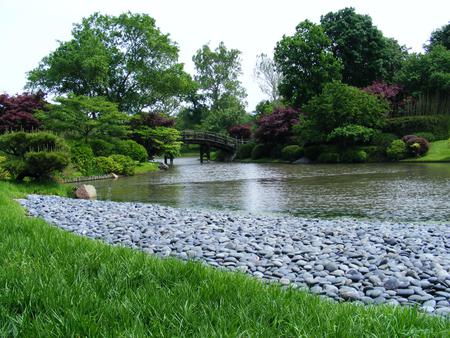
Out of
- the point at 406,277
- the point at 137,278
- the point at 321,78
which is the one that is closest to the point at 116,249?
the point at 137,278

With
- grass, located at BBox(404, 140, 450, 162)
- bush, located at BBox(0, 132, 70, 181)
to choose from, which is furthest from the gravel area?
grass, located at BBox(404, 140, 450, 162)

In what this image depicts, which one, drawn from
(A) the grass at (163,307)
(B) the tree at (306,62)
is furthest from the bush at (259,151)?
(A) the grass at (163,307)

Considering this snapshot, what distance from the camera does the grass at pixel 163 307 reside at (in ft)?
5.71

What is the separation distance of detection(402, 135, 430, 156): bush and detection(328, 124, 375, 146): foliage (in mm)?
Answer: 2278

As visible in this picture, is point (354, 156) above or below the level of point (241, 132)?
below

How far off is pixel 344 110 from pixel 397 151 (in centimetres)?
409

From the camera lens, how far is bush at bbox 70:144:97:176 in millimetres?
18781

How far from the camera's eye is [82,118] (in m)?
21.8

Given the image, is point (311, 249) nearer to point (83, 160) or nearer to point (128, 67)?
point (83, 160)

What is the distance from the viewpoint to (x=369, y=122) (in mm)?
26109

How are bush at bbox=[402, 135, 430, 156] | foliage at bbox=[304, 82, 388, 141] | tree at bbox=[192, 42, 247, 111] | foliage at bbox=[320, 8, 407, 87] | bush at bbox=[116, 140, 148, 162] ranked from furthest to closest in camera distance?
tree at bbox=[192, 42, 247, 111]
foliage at bbox=[320, 8, 407, 87]
foliage at bbox=[304, 82, 388, 141]
bush at bbox=[402, 135, 430, 156]
bush at bbox=[116, 140, 148, 162]

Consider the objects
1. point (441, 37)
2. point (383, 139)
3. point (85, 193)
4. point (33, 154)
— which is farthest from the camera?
point (441, 37)

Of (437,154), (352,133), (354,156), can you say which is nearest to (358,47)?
(352,133)

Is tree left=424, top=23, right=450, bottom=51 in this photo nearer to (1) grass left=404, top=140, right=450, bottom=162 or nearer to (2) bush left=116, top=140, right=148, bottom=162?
(1) grass left=404, top=140, right=450, bottom=162
